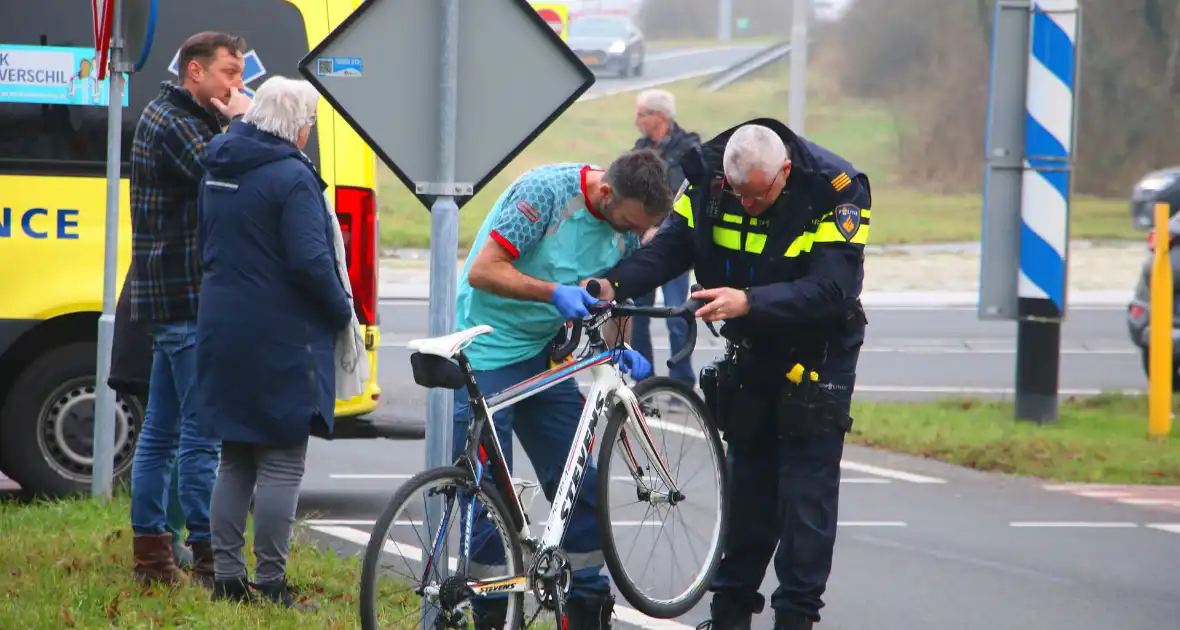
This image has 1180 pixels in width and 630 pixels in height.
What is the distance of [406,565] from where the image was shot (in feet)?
16.1

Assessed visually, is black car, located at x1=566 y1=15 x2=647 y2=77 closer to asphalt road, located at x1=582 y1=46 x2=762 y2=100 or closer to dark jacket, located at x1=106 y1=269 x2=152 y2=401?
asphalt road, located at x1=582 y1=46 x2=762 y2=100

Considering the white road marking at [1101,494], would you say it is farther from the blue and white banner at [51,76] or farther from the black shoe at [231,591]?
the blue and white banner at [51,76]

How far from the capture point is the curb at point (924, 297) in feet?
66.3

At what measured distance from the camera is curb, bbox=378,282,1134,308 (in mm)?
20219

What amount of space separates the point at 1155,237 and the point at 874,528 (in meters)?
3.65

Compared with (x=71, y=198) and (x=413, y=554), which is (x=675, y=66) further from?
(x=413, y=554)

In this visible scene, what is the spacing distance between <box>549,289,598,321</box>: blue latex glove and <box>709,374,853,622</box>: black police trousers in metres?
0.74

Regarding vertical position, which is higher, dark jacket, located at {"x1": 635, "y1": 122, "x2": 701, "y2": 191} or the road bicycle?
dark jacket, located at {"x1": 635, "y1": 122, "x2": 701, "y2": 191}

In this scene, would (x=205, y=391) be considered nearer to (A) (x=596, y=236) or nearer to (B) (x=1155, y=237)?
(A) (x=596, y=236)

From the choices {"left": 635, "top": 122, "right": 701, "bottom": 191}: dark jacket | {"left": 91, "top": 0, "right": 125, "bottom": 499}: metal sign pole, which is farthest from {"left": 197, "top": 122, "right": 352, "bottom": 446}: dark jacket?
{"left": 635, "top": 122, "right": 701, "bottom": 191}: dark jacket

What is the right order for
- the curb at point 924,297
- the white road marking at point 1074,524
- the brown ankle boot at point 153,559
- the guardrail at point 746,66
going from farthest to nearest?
the guardrail at point 746,66
the curb at point 924,297
the white road marking at point 1074,524
the brown ankle boot at point 153,559

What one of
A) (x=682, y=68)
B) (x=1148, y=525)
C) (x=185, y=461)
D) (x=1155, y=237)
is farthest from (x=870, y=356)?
(x=682, y=68)

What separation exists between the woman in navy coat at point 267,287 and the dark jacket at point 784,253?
99cm

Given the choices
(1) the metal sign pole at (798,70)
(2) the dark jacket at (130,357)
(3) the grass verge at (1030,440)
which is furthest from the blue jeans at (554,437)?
(1) the metal sign pole at (798,70)
